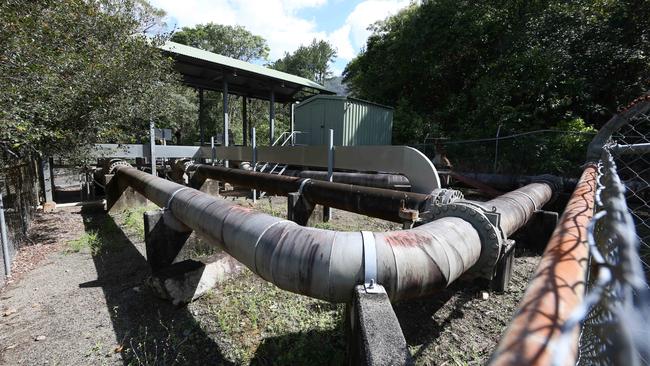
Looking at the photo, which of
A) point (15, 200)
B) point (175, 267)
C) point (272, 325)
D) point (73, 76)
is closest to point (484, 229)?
point (272, 325)

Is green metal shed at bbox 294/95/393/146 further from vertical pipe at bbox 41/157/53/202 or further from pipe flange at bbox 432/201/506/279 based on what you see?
→ pipe flange at bbox 432/201/506/279

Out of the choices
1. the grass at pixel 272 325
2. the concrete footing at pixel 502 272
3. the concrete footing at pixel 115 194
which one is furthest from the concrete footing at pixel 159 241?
the concrete footing at pixel 115 194

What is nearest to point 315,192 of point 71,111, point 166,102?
point 71,111

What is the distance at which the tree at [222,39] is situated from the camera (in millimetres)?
32719

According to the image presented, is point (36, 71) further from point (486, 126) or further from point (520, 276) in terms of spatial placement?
point (486, 126)

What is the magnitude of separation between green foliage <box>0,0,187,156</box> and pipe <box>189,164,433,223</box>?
9.21ft

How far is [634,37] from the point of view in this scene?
9594 millimetres

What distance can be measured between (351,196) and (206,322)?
89.3 inches

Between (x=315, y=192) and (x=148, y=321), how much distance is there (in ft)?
9.02

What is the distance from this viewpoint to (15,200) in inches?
205

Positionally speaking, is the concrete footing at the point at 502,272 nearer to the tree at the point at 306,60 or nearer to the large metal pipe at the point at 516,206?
the large metal pipe at the point at 516,206

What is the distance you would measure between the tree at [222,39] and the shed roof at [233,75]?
1997 centimetres

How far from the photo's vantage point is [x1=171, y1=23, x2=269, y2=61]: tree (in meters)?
32.7

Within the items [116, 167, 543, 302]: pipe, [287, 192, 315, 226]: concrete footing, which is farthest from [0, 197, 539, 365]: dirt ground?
[287, 192, 315, 226]: concrete footing
